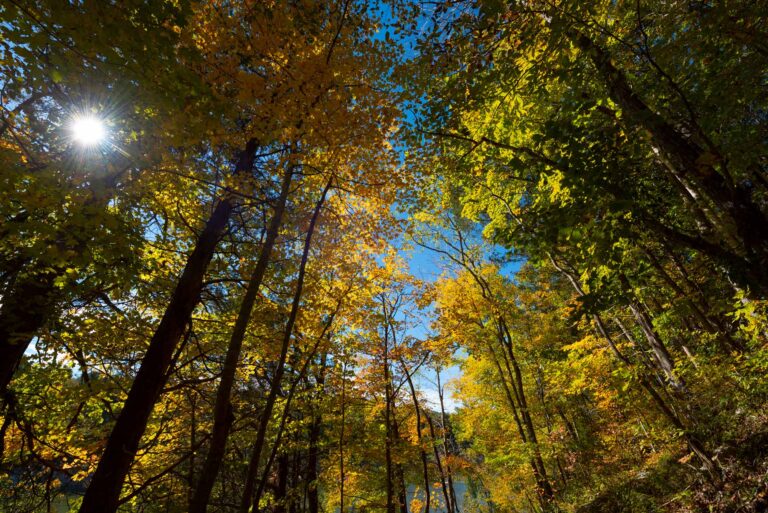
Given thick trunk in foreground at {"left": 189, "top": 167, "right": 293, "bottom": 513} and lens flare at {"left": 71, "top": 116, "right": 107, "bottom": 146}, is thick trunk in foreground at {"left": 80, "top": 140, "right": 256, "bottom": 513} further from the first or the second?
lens flare at {"left": 71, "top": 116, "right": 107, "bottom": 146}

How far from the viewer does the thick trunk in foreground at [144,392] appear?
13.0 feet

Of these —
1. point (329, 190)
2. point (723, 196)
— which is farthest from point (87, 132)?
point (723, 196)

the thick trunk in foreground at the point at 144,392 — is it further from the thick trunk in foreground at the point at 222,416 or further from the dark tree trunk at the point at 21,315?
the dark tree trunk at the point at 21,315

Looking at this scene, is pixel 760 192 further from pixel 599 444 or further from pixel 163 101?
pixel 599 444

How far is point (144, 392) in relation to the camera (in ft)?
14.8

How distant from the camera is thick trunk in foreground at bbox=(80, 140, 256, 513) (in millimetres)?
3973

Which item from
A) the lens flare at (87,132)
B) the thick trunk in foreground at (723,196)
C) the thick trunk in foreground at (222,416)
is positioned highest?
the lens flare at (87,132)

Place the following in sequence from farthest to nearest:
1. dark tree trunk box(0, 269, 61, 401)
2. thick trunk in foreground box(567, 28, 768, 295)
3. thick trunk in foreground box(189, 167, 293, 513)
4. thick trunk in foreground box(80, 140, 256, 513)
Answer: dark tree trunk box(0, 269, 61, 401) < thick trunk in foreground box(80, 140, 256, 513) < thick trunk in foreground box(567, 28, 768, 295) < thick trunk in foreground box(189, 167, 293, 513)

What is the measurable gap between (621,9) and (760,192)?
4.29 meters

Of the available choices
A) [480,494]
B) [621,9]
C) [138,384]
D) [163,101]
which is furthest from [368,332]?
[480,494]

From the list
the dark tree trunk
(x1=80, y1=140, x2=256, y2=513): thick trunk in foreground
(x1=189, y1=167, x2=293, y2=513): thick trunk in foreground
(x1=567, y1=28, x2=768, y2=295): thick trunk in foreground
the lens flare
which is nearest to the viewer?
(x1=189, y1=167, x2=293, y2=513): thick trunk in foreground

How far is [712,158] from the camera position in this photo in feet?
10.6

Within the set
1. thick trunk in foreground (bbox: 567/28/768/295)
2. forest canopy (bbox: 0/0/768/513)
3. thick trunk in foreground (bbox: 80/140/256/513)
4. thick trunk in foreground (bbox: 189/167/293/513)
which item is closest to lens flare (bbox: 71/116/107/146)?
forest canopy (bbox: 0/0/768/513)

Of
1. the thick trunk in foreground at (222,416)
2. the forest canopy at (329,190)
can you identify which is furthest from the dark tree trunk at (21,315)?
the thick trunk in foreground at (222,416)
